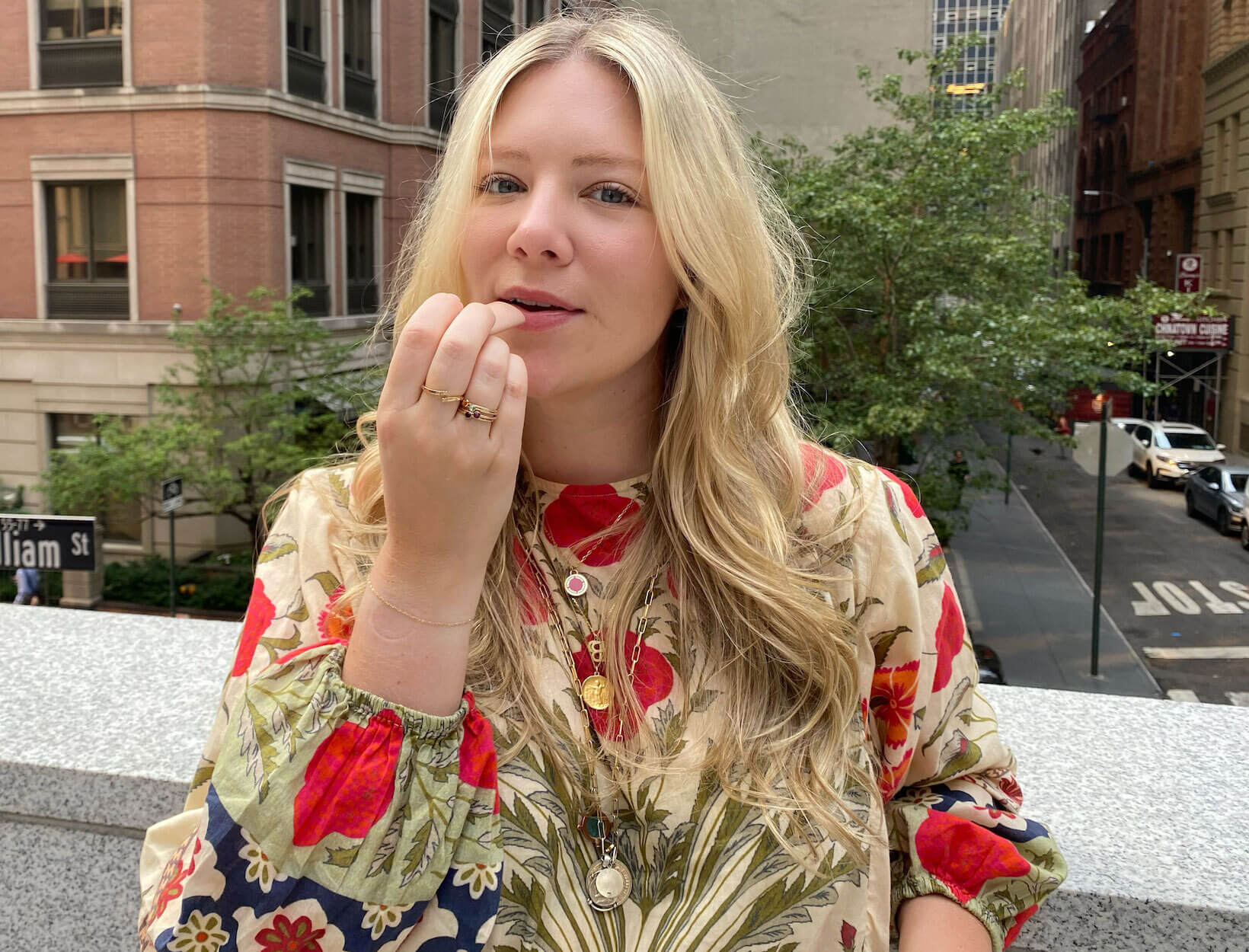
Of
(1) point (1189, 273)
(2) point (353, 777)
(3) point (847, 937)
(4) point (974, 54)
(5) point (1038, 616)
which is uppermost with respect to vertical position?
(4) point (974, 54)

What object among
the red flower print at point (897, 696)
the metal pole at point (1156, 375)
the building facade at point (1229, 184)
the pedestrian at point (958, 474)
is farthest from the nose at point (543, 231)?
the pedestrian at point (958, 474)

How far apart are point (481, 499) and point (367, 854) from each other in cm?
32

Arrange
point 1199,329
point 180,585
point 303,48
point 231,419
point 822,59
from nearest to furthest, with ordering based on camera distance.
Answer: point 1199,329
point 180,585
point 303,48
point 231,419
point 822,59

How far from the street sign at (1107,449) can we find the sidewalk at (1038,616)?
2.72ft

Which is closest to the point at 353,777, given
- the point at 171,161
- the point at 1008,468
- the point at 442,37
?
the point at 442,37

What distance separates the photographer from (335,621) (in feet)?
3.37

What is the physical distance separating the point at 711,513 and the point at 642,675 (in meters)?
0.19

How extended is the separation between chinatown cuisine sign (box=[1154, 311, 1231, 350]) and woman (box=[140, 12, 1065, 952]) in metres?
5.95

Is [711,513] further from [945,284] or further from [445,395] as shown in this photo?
[945,284]

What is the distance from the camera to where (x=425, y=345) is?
0.85 meters

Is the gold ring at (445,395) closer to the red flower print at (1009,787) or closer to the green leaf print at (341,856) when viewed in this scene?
the green leaf print at (341,856)

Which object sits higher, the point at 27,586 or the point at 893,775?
the point at 893,775

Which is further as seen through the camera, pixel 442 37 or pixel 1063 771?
pixel 442 37

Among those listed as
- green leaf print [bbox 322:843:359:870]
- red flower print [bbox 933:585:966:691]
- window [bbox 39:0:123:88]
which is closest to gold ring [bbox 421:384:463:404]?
green leaf print [bbox 322:843:359:870]
